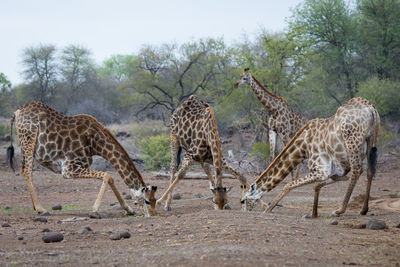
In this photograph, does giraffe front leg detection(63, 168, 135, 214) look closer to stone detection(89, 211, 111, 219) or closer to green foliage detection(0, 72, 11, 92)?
stone detection(89, 211, 111, 219)

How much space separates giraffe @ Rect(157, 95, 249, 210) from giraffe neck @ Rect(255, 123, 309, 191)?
26.2 inches

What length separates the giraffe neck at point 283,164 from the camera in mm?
9102

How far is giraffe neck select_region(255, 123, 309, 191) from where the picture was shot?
910 cm

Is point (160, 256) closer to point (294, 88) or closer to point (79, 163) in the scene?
point (79, 163)

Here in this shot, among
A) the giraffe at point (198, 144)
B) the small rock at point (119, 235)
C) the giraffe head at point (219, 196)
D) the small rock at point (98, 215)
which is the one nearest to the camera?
the small rock at point (119, 235)

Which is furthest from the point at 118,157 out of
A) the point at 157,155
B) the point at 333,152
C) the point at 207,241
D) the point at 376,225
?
the point at 157,155

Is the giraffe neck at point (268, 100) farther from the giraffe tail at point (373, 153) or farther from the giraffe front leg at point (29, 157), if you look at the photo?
the giraffe front leg at point (29, 157)

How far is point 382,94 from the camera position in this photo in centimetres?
2555

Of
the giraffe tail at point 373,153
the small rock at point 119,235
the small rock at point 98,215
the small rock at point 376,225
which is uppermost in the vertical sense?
the giraffe tail at point 373,153

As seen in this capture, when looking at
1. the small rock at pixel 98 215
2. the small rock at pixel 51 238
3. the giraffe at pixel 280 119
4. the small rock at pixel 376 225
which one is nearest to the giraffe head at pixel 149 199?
the small rock at pixel 98 215

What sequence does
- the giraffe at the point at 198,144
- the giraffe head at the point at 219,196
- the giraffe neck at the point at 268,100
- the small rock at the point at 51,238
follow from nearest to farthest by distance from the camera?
1. the small rock at the point at 51,238
2. the giraffe head at the point at 219,196
3. the giraffe at the point at 198,144
4. the giraffe neck at the point at 268,100

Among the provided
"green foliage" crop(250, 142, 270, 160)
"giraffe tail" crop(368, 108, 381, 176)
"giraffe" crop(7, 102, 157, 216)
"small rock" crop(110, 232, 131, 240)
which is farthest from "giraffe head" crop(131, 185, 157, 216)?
"green foliage" crop(250, 142, 270, 160)

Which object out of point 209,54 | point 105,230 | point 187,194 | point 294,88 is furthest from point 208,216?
point 209,54

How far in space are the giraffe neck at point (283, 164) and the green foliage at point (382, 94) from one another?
17.6 m
